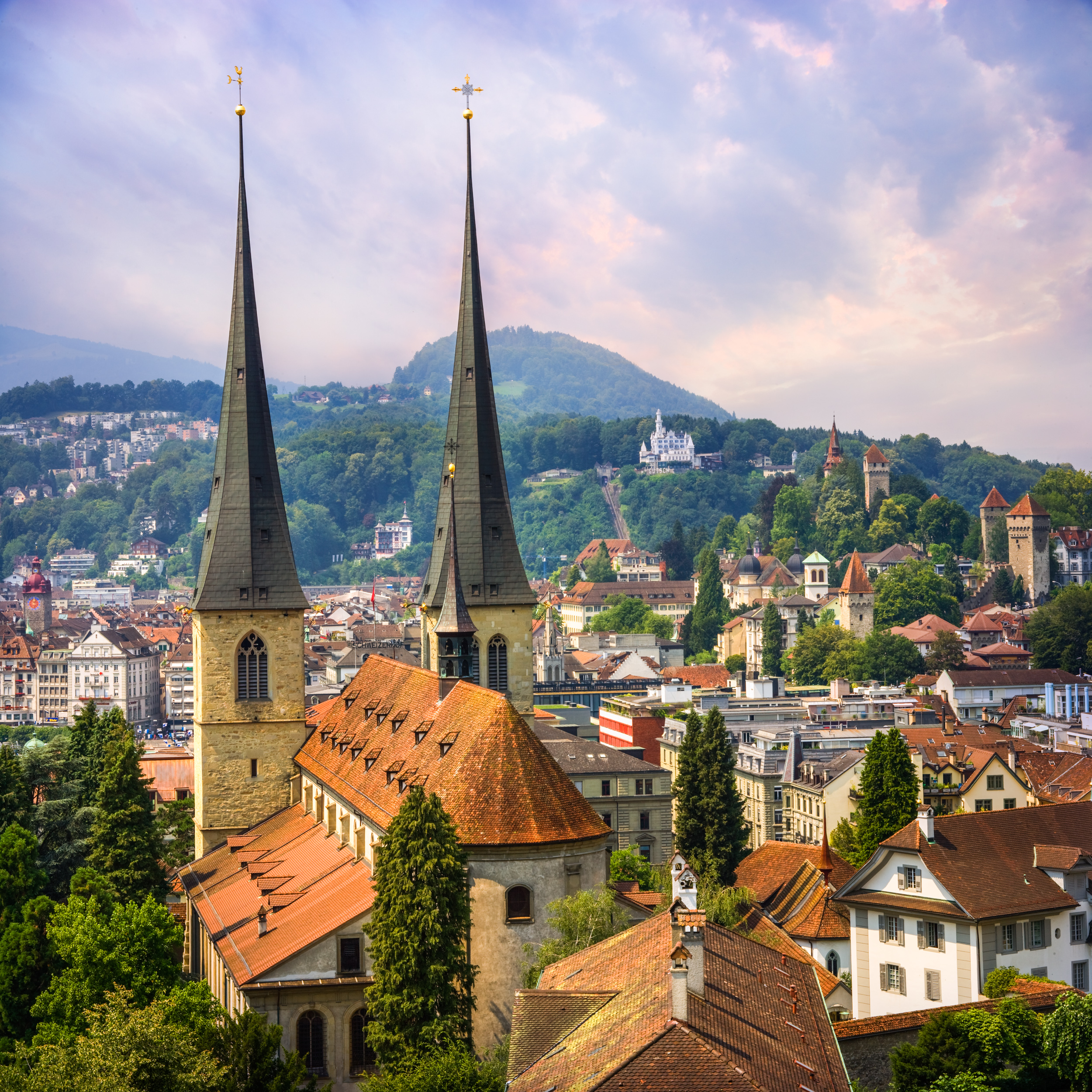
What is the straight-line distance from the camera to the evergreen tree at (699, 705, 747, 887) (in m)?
78.1

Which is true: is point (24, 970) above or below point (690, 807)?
below

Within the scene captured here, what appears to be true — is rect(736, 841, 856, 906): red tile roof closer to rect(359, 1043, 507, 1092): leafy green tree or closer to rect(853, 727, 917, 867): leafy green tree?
rect(853, 727, 917, 867): leafy green tree

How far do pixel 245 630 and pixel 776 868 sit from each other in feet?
83.2

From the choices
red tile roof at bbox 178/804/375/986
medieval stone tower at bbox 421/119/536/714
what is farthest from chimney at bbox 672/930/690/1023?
medieval stone tower at bbox 421/119/536/714

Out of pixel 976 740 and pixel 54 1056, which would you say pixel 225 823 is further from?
pixel 976 740

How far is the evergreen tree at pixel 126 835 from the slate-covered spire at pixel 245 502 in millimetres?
6747

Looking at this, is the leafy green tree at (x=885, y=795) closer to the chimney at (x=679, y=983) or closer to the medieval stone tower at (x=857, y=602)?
the chimney at (x=679, y=983)

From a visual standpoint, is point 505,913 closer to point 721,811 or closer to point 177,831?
point 177,831

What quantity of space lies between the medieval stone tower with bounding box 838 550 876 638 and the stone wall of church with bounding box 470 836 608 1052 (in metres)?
152

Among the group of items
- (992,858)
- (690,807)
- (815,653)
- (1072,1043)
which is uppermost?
(815,653)

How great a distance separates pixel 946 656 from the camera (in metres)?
161

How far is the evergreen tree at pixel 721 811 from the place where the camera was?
256 feet

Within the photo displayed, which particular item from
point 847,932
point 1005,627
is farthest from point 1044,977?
point 1005,627

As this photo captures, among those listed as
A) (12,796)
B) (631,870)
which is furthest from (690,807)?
(12,796)
